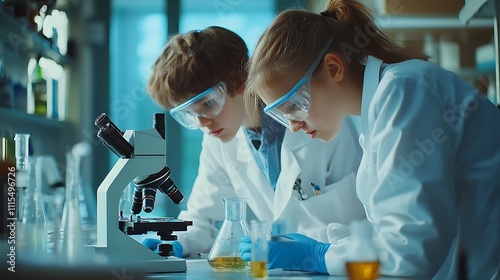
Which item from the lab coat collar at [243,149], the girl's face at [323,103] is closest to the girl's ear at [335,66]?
the girl's face at [323,103]

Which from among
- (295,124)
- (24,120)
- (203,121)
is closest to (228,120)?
(203,121)

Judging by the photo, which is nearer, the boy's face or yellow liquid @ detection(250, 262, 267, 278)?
yellow liquid @ detection(250, 262, 267, 278)

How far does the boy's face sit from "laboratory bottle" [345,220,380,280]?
1.32m

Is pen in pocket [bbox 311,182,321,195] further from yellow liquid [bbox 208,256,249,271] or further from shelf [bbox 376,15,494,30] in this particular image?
shelf [bbox 376,15,494,30]

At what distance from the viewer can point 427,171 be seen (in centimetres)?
144

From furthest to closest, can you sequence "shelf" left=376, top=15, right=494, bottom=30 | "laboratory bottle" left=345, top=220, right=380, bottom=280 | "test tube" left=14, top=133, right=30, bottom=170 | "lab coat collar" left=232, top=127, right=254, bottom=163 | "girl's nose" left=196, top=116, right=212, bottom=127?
1. "shelf" left=376, top=15, right=494, bottom=30
2. "lab coat collar" left=232, top=127, right=254, bottom=163
3. "girl's nose" left=196, top=116, right=212, bottom=127
4. "test tube" left=14, top=133, right=30, bottom=170
5. "laboratory bottle" left=345, top=220, right=380, bottom=280

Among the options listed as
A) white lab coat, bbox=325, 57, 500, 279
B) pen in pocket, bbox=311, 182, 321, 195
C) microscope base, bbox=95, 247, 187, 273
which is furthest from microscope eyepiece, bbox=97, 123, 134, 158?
pen in pocket, bbox=311, 182, 321, 195

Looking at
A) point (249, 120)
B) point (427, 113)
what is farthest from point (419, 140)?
point (249, 120)

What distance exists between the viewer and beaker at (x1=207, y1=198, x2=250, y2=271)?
1.65 m

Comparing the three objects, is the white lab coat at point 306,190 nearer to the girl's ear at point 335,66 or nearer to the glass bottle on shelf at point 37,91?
the girl's ear at point 335,66

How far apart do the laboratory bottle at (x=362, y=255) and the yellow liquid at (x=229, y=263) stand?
51 centimetres

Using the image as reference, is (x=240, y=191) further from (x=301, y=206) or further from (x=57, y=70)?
(x=57, y=70)

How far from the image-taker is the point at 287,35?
1786 millimetres

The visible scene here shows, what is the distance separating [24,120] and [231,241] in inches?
107
